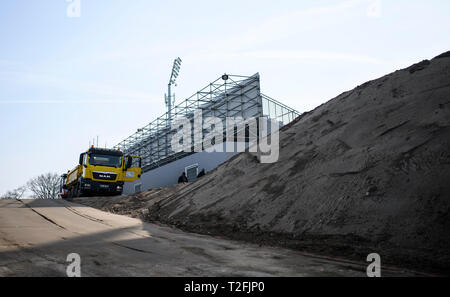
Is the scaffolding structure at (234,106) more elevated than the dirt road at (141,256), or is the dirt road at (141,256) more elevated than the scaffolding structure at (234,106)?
the scaffolding structure at (234,106)

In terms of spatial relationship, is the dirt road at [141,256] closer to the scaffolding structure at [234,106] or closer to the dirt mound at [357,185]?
the dirt mound at [357,185]

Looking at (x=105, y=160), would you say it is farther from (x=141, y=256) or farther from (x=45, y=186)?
(x=45, y=186)

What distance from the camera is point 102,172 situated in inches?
713

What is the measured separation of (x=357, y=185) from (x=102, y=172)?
15228mm

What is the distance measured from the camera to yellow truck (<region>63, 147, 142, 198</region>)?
17.8 meters

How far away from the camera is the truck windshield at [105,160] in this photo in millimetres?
18000

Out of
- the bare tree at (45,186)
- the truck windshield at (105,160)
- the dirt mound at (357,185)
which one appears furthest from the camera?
the bare tree at (45,186)

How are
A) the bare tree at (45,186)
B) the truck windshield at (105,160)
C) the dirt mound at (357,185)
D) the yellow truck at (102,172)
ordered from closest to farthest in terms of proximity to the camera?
the dirt mound at (357,185), the yellow truck at (102,172), the truck windshield at (105,160), the bare tree at (45,186)

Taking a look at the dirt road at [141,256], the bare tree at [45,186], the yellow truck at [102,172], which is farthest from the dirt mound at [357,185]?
the bare tree at [45,186]

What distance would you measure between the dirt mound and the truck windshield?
28.9 ft

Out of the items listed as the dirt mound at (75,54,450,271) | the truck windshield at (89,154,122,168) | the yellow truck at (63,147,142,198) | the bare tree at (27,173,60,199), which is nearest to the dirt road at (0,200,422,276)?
the dirt mound at (75,54,450,271)

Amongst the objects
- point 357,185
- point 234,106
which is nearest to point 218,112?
point 234,106

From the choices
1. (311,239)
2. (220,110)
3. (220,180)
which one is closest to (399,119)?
(311,239)
